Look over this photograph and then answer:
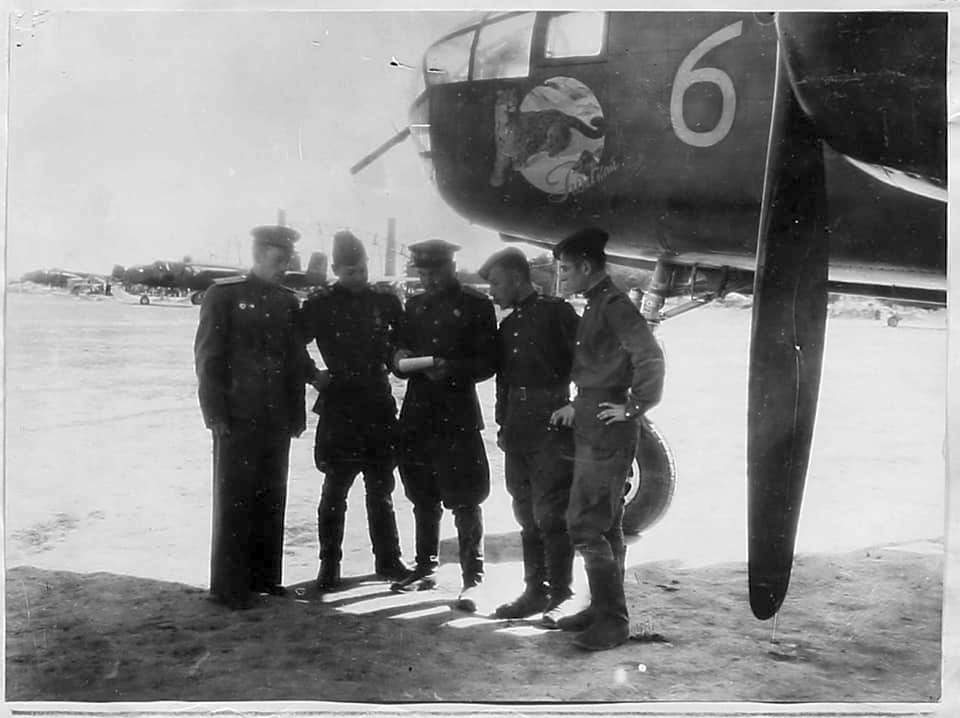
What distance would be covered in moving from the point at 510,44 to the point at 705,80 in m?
0.63

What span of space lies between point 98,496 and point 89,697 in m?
0.66

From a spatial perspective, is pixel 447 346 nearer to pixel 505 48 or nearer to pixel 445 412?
pixel 445 412

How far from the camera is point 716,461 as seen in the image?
3.31 metres

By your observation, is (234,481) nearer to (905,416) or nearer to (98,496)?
(98,496)

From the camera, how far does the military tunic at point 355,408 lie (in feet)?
10.6

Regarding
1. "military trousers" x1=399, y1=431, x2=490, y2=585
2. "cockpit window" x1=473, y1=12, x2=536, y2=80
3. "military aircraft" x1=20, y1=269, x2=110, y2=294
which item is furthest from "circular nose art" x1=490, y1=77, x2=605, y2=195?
"military aircraft" x1=20, y1=269, x2=110, y2=294

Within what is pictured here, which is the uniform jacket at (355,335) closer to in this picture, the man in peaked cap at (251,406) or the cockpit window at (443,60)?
the man in peaked cap at (251,406)

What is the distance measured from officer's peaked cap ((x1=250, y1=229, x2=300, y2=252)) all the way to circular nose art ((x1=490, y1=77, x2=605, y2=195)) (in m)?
0.69

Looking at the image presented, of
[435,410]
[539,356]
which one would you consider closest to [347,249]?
[435,410]

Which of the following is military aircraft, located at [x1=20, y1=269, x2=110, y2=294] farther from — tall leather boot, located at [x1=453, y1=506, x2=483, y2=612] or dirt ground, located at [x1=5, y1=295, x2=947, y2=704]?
tall leather boot, located at [x1=453, y1=506, x2=483, y2=612]

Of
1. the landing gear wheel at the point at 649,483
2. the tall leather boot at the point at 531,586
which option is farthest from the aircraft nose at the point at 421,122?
the tall leather boot at the point at 531,586

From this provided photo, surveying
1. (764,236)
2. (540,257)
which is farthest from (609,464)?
(764,236)

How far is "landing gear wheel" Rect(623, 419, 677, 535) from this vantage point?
10.7ft

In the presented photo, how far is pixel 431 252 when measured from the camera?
10.5 ft
